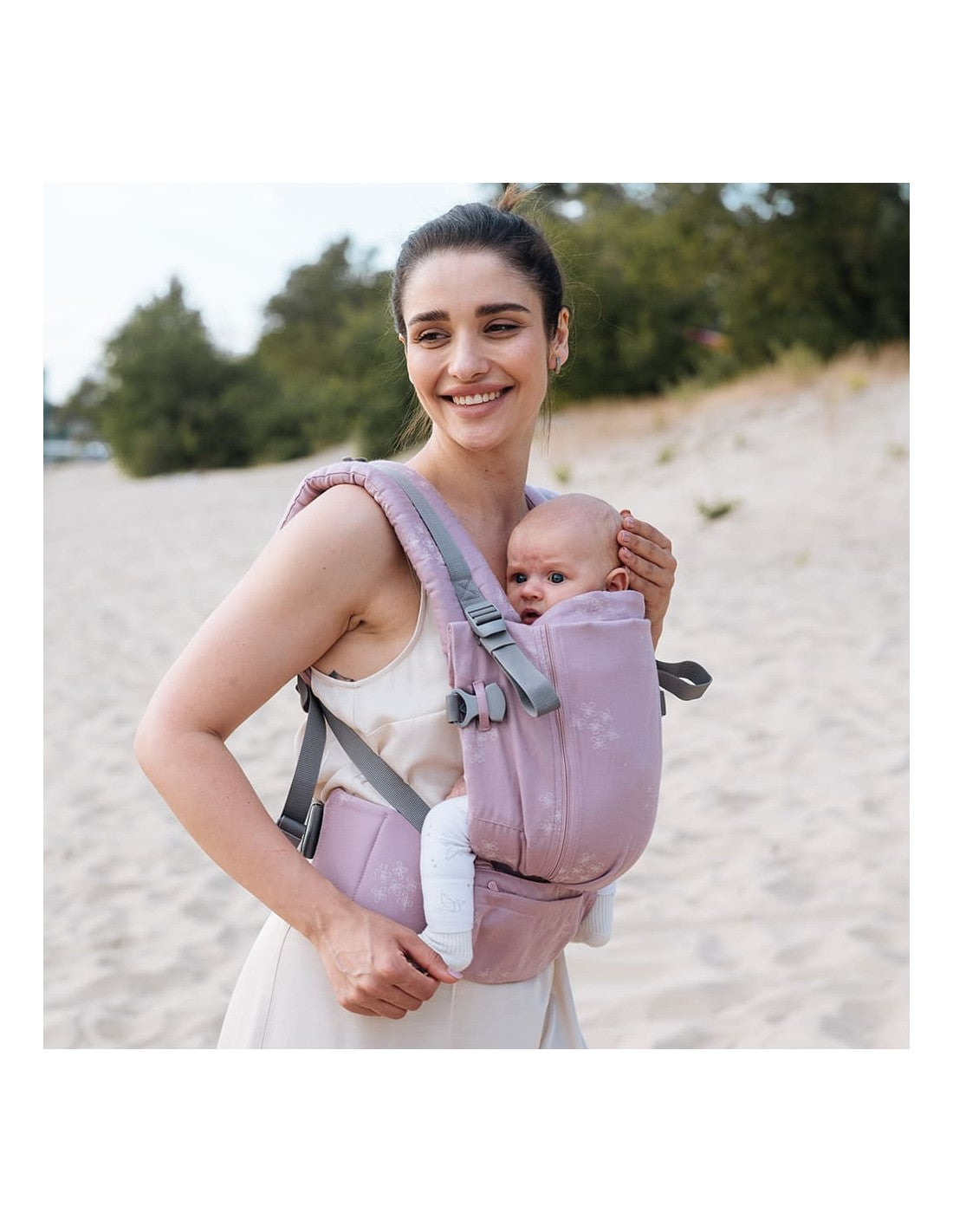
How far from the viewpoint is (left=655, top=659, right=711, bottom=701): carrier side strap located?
183 cm

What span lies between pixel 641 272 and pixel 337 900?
1656 centimetres

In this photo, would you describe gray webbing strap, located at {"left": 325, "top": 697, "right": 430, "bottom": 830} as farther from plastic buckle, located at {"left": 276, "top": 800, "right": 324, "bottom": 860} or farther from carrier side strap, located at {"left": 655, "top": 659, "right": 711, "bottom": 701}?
carrier side strap, located at {"left": 655, "top": 659, "right": 711, "bottom": 701}

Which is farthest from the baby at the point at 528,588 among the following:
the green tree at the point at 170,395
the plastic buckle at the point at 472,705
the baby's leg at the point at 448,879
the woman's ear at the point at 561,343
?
the green tree at the point at 170,395

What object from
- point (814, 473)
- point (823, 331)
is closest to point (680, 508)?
point (814, 473)

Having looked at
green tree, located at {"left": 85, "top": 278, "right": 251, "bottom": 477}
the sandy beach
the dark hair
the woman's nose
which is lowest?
the sandy beach

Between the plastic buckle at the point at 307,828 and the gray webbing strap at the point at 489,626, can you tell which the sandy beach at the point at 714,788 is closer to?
the gray webbing strap at the point at 489,626

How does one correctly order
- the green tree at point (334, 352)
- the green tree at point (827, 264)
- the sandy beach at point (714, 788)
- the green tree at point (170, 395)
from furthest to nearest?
the green tree at point (170, 395)
the green tree at point (334, 352)
the green tree at point (827, 264)
the sandy beach at point (714, 788)

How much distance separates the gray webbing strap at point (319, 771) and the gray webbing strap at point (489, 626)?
0.74 feet

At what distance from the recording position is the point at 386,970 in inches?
59.0

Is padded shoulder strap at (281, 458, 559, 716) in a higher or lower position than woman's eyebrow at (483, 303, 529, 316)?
lower

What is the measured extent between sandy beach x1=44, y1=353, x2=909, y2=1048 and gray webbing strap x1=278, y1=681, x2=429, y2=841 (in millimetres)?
889

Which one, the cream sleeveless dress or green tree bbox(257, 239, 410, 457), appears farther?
green tree bbox(257, 239, 410, 457)

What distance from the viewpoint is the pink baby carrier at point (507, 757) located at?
152cm

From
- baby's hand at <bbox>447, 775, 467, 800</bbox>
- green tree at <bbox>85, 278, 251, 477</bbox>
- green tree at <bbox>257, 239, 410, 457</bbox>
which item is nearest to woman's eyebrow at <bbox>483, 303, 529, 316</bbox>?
baby's hand at <bbox>447, 775, 467, 800</bbox>
